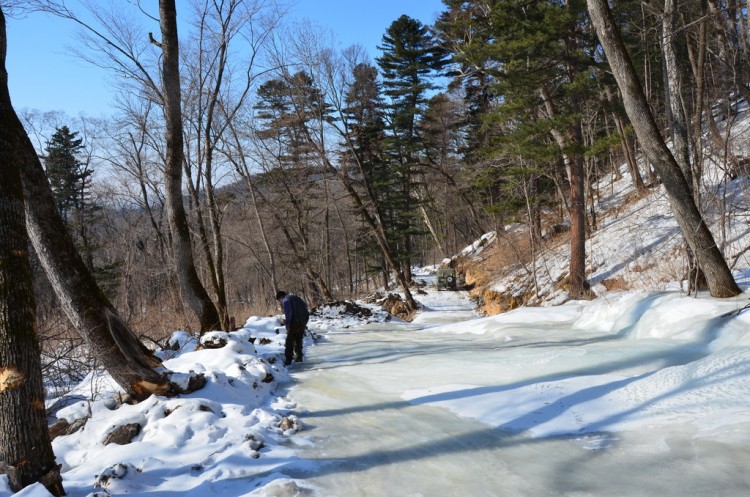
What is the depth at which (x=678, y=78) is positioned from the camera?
8.27 m

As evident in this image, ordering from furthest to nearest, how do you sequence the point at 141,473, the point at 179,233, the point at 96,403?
the point at 179,233, the point at 96,403, the point at 141,473

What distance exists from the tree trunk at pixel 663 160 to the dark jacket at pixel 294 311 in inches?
256

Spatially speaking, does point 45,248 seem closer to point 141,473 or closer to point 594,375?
point 141,473

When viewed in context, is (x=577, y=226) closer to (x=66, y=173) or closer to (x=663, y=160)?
(x=663, y=160)

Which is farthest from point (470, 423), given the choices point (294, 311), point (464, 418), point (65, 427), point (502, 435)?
point (294, 311)

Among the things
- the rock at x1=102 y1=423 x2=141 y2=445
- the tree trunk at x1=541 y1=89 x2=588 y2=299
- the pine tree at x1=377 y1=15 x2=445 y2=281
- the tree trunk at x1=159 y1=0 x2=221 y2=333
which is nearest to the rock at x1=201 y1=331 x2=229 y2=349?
the tree trunk at x1=159 y1=0 x2=221 y2=333

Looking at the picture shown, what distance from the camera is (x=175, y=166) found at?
856cm

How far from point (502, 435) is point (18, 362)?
13.3ft

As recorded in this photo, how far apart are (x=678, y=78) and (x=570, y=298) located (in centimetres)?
750

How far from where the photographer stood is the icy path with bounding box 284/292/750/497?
3.44 meters

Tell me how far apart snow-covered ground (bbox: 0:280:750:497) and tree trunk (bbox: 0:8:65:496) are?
0.40 m

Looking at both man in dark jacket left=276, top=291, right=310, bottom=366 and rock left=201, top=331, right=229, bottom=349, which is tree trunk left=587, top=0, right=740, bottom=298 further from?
rock left=201, top=331, right=229, bottom=349

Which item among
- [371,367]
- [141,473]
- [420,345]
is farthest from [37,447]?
[420,345]

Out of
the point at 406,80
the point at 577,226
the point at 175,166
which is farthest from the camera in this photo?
the point at 406,80
